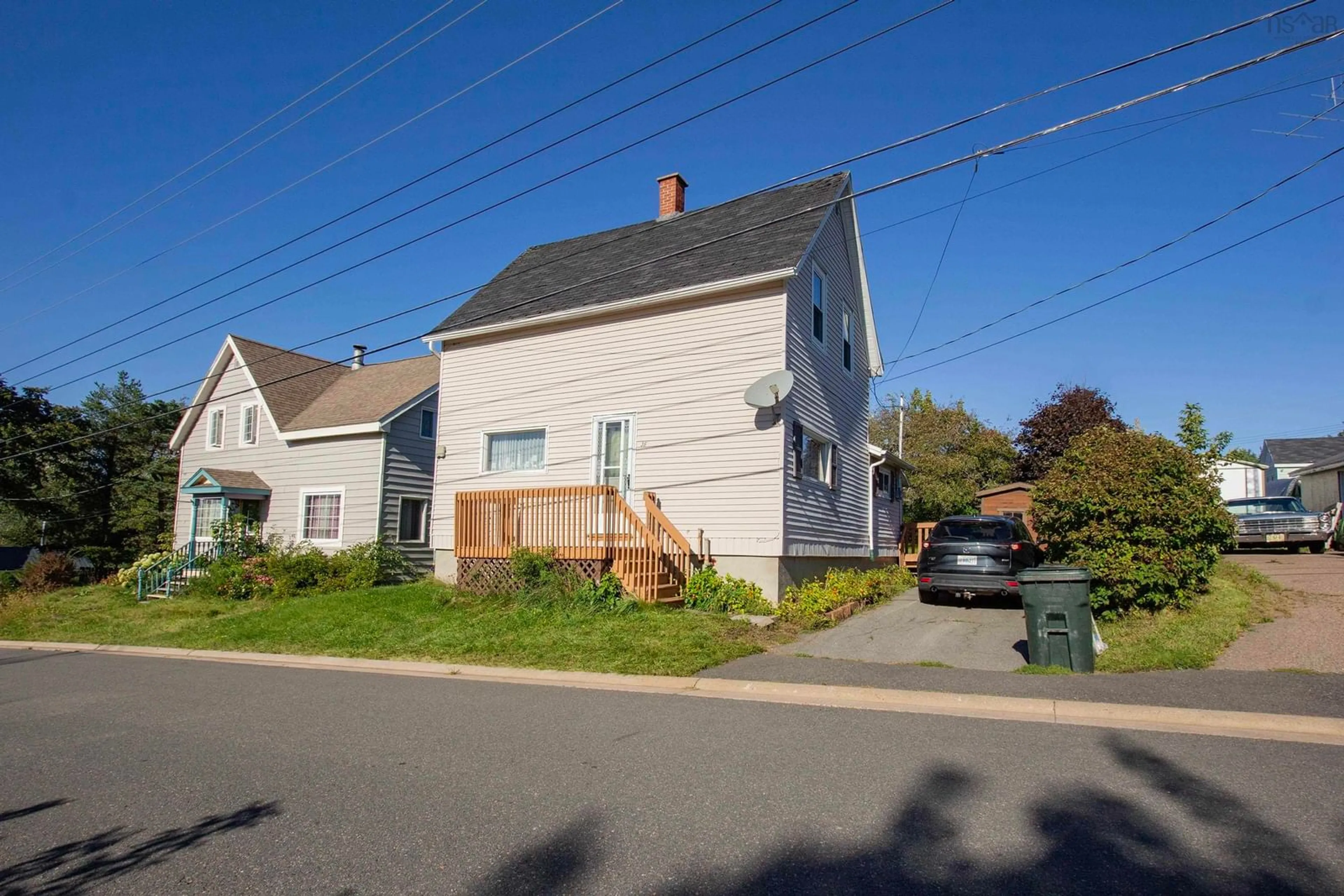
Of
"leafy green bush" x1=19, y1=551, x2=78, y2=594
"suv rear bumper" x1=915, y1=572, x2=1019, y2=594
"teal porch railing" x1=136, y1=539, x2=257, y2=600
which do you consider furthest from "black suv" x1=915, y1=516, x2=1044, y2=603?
"leafy green bush" x1=19, y1=551, x2=78, y2=594

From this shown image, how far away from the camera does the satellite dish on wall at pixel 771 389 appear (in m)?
13.9

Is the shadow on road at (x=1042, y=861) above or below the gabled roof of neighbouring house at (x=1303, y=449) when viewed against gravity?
below

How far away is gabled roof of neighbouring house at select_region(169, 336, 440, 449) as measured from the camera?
2236cm

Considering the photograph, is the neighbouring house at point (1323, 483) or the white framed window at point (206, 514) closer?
the white framed window at point (206, 514)

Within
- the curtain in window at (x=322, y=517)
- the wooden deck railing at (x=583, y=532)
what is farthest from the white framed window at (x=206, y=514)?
the wooden deck railing at (x=583, y=532)

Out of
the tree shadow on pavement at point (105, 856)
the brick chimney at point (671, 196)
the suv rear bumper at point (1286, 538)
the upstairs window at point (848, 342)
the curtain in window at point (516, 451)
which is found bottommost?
the tree shadow on pavement at point (105, 856)

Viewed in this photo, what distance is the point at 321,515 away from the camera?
2230 cm

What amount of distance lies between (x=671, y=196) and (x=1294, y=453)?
1580 inches

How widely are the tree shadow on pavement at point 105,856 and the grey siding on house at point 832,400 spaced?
10.4 m

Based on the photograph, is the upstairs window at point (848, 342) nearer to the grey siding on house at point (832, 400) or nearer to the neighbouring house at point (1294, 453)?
the grey siding on house at point (832, 400)

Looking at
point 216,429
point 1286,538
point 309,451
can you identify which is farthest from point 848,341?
point 216,429

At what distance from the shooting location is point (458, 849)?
4164 mm

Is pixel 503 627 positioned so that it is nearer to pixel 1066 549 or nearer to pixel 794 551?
pixel 794 551

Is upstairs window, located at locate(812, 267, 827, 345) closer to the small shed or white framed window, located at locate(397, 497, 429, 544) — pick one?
white framed window, located at locate(397, 497, 429, 544)
